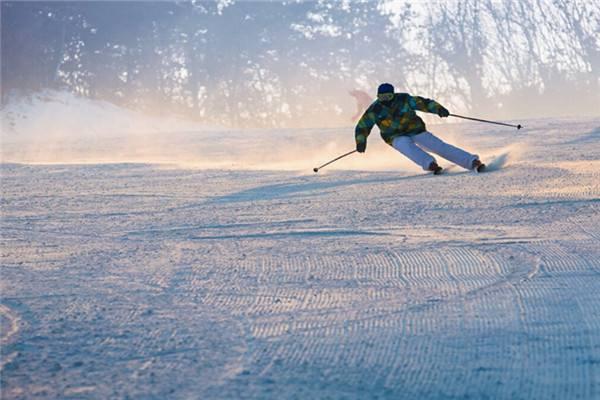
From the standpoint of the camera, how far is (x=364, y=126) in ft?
38.8

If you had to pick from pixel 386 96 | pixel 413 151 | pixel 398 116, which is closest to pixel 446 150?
pixel 413 151

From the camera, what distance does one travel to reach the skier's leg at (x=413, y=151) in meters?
11.6

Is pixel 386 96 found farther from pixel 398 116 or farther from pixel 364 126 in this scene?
pixel 364 126

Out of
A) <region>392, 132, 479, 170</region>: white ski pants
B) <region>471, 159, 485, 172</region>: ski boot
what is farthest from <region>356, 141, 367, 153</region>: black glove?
<region>471, 159, 485, 172</region>: ski boot

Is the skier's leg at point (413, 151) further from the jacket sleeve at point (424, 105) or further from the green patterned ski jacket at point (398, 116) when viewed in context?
the jacket sleeve at point (424, 105)

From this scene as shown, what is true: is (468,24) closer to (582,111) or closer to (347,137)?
(582,111)

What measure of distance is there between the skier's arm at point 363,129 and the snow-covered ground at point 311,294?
5.16 ft

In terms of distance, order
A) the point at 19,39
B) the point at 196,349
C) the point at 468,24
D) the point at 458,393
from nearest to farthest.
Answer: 1. the point at 458,393
2. the point at 196,349
3. the point at 19,39
4. the point at 468,24

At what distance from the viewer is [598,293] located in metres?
4.91

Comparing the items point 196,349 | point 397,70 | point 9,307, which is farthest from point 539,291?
point 397,70

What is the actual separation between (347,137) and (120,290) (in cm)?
1919

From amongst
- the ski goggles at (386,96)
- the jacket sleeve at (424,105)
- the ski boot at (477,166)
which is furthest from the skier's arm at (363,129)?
the ski boot at (477,166)

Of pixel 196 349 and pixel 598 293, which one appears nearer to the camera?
pixel 196 349

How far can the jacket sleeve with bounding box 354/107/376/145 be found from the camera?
1175 cm
